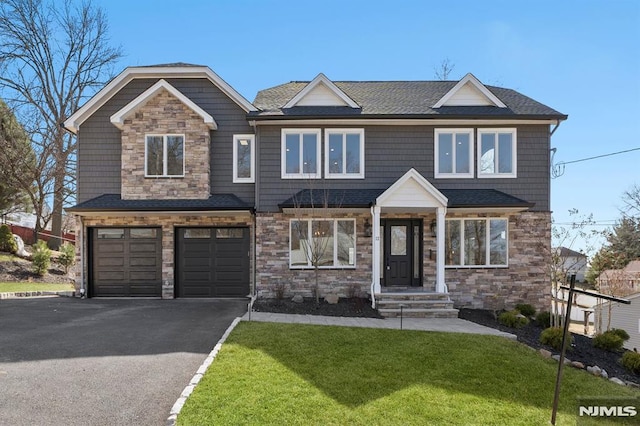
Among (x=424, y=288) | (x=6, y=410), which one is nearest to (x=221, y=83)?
(x=424, y=288)

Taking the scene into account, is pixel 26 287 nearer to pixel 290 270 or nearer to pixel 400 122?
pixel 290 270

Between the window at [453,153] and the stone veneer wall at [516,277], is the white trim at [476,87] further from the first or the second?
the stone veneer wall at [516,277]

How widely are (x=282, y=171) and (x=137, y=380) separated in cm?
819

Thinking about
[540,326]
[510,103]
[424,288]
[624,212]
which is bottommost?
[540,326]

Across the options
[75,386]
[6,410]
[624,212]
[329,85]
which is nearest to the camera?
[6,410]

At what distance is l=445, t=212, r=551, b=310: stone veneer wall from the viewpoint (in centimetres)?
1212

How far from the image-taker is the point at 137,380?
5281 mm

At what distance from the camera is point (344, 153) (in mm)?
12531

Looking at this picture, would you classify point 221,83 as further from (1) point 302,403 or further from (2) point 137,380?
(1) point 302,403

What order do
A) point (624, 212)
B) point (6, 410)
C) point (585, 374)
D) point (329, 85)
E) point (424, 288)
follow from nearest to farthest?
point (6, 410)
point (585, 374)
point (424, 288)
point (329, 85)
point (624, 212)

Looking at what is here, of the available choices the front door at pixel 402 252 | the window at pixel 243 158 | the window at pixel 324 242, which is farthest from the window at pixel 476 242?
the window at pixel 243 158

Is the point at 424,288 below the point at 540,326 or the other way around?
the other way around

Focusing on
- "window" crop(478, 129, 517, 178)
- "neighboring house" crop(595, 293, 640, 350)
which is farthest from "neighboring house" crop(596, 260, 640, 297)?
"window" crop(478, 129, 517, 178)

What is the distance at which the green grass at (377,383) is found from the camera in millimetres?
4359
